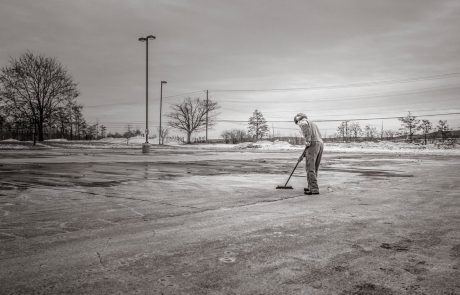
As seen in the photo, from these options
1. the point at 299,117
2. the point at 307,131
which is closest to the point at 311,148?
the point at 307,131

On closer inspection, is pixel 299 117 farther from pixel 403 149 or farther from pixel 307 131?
pixel 403 149

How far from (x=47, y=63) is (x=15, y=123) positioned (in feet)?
26.2

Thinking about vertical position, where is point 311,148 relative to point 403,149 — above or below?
above

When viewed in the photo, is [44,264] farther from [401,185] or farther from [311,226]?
[401,185]

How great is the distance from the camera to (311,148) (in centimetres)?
831

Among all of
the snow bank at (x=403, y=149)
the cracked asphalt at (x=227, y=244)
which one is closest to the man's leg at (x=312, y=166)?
the cracked asphalt at (x=227, y=244)

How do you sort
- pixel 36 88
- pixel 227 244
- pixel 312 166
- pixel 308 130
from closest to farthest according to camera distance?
pixel 227 244 → pixel 312 166 → pixel 308 130 → pixel 36 88

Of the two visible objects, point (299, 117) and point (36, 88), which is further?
point (36, 88)

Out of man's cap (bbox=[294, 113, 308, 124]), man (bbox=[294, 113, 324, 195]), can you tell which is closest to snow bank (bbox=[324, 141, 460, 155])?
man (bbox=[294, 113, 324, 195])

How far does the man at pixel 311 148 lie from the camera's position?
318 inches

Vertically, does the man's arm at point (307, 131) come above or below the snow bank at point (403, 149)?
above

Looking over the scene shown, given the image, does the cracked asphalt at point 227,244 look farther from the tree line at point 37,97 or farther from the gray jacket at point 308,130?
the tree line at point 37,97

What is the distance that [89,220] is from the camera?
523 centimetres

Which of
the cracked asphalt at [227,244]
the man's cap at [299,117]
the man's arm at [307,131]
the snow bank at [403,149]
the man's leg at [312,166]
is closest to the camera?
the cracked asphalt at [227,244]
